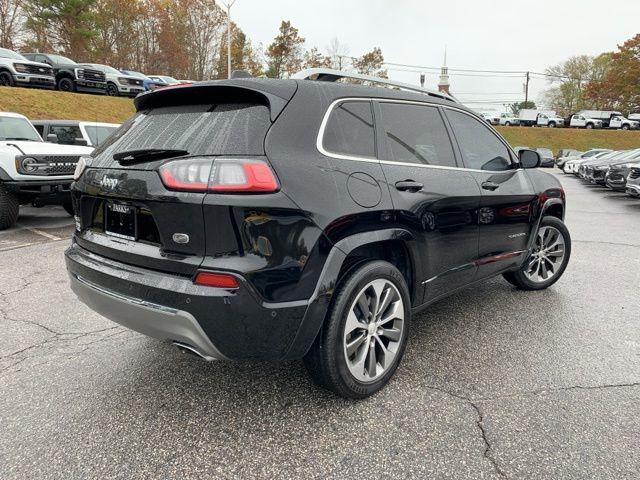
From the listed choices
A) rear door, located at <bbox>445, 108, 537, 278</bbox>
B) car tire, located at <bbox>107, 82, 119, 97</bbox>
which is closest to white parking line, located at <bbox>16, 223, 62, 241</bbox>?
rear door, located at <bbox>445, 108, 537, 278</bbox>

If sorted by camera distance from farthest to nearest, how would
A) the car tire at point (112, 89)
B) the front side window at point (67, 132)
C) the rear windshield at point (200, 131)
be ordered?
the car tire at point (112, 89) < the front side window at point (67, 132) < the rear windshield at point (200, 131)

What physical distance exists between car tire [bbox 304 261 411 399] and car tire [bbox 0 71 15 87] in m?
23.8

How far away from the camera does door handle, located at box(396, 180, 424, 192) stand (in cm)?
267

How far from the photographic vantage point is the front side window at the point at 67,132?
960 cm

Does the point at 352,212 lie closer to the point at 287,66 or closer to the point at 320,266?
the point at 320,266

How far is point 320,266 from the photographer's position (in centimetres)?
221

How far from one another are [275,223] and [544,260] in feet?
11.7

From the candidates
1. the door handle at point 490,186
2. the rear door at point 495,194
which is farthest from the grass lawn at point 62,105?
the door handle at point 490,186

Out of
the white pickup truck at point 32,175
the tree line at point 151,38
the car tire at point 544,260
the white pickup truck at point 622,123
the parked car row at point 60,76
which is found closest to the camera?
the car tire at point 544,260

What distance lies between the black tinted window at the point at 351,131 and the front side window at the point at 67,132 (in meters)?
8.88

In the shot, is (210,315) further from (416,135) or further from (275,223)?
(416,135)

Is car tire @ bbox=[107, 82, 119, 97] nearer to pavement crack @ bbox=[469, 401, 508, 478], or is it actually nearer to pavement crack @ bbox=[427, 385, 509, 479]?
pavement crack @ bbox=[427, 385, 509, 479]

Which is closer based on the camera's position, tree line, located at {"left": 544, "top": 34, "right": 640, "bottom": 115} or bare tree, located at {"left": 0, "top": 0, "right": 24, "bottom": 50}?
bare tree, located at {"left": 0, "top": 0, "right": 24, "bottom": 50}

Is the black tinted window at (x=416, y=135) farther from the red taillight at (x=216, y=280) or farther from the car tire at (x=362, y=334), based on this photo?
the red taillight at (x=216, y=280)
